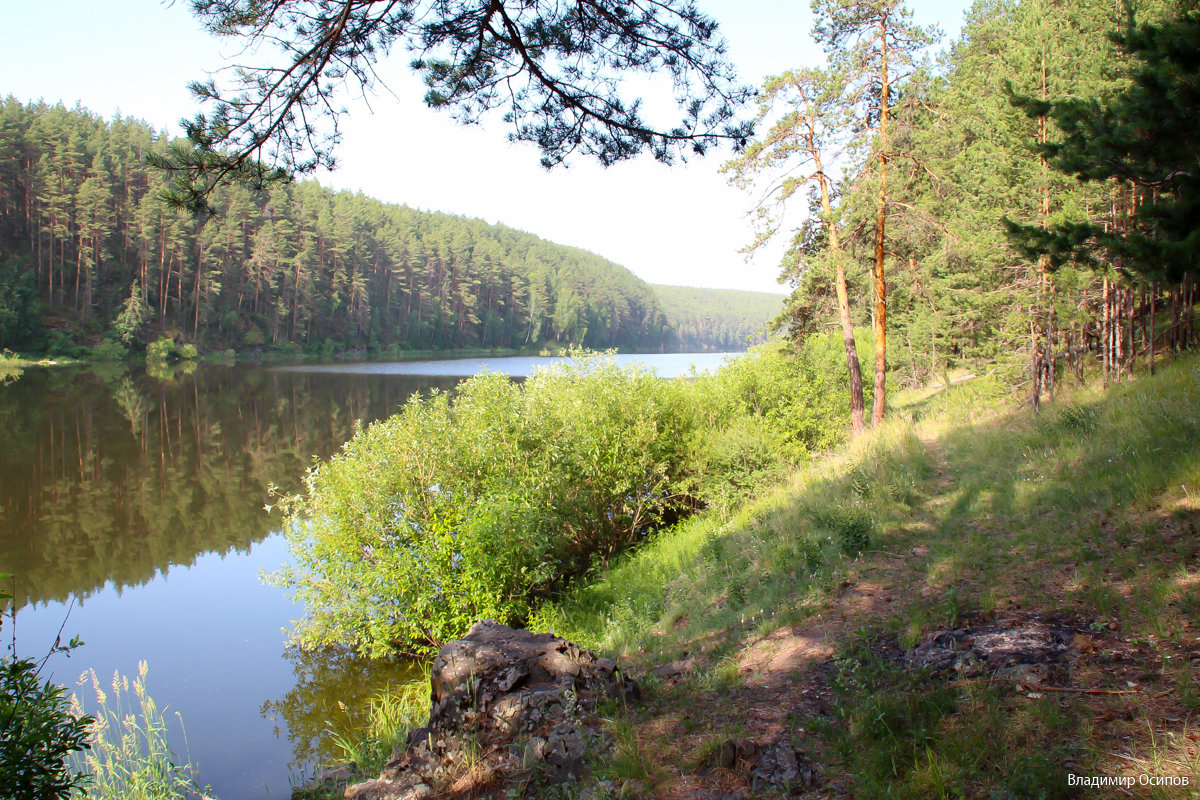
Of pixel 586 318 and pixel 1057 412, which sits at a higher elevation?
pixel 586 318

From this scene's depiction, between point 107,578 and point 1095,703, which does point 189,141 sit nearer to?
point 1095,703

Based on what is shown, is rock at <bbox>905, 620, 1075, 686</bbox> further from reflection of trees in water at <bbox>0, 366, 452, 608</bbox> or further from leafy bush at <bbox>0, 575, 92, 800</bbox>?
reflection of trees in water at <bbox>0, 366, 452, 608</bbox>

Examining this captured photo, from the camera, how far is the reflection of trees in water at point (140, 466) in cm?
1470

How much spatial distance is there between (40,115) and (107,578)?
2660 inches

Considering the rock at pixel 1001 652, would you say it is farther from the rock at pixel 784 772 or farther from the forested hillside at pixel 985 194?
the forested hillside at pixel 985 194

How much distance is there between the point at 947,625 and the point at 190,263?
2825 inches

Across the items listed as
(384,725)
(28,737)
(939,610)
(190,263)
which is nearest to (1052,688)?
(939,610)

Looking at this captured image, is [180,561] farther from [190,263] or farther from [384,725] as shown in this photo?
[190,263]

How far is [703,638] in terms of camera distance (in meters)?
7.15

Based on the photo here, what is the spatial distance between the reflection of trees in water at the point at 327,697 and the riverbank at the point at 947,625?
2.69 m

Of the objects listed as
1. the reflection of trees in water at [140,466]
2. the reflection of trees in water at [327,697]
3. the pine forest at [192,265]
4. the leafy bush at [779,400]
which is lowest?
the reflection of trees in water at [327,697]

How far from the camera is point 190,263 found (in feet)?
205

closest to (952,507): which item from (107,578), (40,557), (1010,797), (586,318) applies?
(1010,797)

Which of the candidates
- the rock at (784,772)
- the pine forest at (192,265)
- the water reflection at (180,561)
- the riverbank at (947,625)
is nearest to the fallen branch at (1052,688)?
the riverbank at (947,625)
